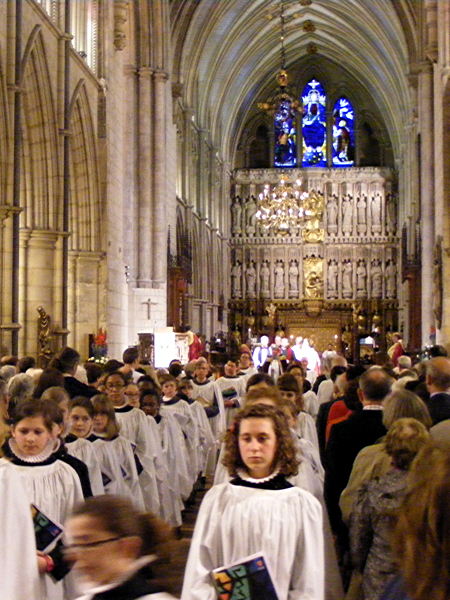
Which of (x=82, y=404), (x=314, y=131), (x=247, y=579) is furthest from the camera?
(x=314, y=131)

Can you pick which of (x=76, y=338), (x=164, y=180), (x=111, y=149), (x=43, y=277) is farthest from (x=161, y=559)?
(x=164, y=180)

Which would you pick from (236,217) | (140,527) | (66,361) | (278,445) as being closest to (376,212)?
(236,217)

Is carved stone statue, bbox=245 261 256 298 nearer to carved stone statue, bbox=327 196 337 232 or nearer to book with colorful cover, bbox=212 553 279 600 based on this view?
carved stone statue, bbox=327 196 337 232

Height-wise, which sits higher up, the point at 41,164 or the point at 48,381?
the point at 41,164

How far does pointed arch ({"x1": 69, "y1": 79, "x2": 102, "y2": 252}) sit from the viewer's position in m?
20.1

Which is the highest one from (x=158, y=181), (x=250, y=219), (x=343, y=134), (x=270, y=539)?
(x=343, y=134)

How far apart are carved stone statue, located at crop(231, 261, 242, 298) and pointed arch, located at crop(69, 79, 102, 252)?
24.9 m

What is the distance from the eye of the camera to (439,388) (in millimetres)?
6625

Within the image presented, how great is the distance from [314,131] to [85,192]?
1089 inches

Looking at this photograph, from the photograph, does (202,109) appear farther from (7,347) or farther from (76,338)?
(7,347)

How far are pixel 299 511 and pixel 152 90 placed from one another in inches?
975

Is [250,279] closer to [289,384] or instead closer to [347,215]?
[347,215]

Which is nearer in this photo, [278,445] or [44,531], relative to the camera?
[278,445]

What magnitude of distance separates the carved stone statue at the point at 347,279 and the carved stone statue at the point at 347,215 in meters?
1.49
